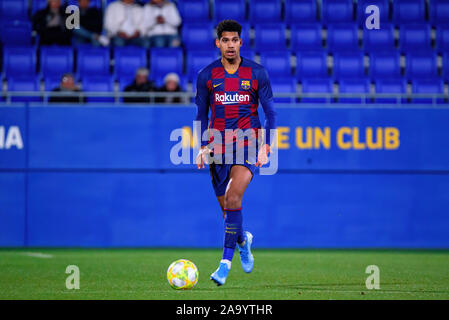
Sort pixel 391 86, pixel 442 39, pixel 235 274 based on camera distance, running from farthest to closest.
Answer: pixel 442 39, pixel 391 86, pixel 235 274

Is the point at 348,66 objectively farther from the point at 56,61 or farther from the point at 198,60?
the point at 56,61

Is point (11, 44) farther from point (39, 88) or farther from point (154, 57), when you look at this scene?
point (154, 57)

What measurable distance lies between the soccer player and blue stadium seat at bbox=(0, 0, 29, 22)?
9188mm

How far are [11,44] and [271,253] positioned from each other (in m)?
6.54

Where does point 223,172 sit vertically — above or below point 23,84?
below

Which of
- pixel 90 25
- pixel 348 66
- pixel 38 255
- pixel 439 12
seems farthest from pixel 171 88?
pixel 439 12

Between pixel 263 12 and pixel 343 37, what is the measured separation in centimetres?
163

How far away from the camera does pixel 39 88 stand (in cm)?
1410

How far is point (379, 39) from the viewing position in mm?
15242

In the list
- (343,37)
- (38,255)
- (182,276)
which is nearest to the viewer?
(182,276)

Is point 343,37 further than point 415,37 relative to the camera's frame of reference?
No

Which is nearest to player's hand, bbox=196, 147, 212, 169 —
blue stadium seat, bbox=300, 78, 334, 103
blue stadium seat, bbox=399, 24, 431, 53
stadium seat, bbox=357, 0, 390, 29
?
blue stadium seat, bbox=300, 78, 334, 103

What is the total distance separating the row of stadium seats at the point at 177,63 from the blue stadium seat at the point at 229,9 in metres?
1.42

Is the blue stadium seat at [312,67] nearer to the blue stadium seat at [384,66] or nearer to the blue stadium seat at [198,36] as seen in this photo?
the blue stadium seat at [384,66]
